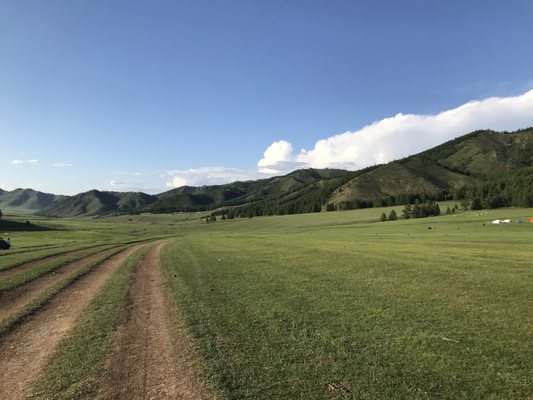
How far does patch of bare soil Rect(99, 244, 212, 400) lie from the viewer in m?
8.16

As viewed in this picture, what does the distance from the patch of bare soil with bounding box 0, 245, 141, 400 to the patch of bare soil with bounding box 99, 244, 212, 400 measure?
1782 mm

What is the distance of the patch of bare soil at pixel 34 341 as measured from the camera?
28.9 feet

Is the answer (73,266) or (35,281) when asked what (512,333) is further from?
(73,266)

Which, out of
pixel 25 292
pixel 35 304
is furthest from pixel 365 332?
pixel 25 292

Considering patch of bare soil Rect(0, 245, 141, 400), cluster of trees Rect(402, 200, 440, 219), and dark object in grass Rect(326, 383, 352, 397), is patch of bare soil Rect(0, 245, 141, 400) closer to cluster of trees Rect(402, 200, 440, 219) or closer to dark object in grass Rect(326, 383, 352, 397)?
dark object in grass Rect(326, 383, 352, 397)

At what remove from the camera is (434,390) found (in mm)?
7996

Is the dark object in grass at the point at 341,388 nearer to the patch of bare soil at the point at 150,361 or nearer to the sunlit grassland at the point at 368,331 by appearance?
the sunlit grassland at the point at 368,331

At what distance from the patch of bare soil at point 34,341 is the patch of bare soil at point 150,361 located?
178cm

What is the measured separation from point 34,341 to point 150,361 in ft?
14.8

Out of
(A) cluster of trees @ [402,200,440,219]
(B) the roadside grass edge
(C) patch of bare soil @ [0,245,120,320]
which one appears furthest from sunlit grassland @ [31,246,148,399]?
(A) cluster of trees @ [402,200,440,219]

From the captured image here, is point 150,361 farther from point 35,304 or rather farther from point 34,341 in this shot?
point 35,304

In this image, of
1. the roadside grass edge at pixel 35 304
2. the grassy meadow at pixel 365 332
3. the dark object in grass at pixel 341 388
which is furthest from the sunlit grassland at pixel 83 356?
the dark object in grass at pixel 341 388

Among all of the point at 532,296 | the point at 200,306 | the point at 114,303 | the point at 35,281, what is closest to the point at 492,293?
the point at 532,296

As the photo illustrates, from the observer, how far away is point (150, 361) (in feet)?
32.1
